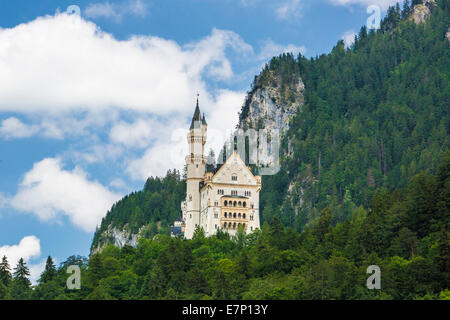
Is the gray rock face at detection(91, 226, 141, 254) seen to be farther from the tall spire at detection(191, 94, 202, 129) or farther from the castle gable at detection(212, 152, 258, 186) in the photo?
the castle gable at detection(212, 152, 258, 186)

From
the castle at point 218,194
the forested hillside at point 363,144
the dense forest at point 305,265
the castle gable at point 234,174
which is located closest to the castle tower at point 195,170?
the castle at point 218,194

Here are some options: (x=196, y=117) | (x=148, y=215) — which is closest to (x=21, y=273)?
(x=196, y=117)

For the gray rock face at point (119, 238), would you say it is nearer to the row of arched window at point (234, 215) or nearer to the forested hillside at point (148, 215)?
the forested hillside at point (148, 215)

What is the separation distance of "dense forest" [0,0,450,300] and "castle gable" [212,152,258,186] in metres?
11.9

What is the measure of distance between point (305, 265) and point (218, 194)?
37.1 metres

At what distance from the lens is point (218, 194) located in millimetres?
134375

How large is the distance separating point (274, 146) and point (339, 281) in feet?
357

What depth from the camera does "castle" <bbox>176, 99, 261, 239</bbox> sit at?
133750 mm

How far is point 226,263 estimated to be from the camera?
104625 mm

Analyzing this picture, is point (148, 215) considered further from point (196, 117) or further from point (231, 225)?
point (231, 225)

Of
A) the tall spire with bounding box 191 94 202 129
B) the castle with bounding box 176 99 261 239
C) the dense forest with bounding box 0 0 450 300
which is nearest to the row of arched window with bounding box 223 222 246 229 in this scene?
the castle with bounding box 176 99 261 239

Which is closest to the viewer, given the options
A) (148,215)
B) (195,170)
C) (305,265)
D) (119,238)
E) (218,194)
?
(305,265)
